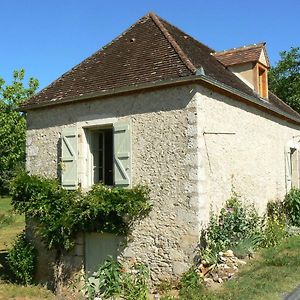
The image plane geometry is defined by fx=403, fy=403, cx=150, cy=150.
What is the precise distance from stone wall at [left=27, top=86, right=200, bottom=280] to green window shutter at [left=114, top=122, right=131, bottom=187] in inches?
4.7

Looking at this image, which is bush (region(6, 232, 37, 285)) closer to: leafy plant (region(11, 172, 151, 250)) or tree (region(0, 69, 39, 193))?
leafy plant (region(11, 172, 151, 250))

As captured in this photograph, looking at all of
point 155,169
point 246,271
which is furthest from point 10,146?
point 246,271

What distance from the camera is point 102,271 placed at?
6.32m

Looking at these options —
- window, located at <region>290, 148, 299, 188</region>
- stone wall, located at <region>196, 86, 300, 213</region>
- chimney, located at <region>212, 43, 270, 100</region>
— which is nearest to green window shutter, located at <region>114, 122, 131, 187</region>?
stone wall, located at <region>196, 86, 300, 213</region>

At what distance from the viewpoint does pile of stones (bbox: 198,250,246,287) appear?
6.70m

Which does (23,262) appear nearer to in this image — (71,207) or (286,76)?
(71,207)

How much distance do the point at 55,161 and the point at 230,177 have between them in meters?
4.04

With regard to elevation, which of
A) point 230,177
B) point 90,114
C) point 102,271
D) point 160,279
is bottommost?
point 160,279

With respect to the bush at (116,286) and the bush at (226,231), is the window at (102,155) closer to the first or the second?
the bush at (226,231)

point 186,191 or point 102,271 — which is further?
point 186,191

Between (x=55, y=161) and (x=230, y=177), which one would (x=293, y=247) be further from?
(x=55, y=161)

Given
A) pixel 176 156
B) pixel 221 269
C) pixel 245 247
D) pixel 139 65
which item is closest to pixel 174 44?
pixel 139 65

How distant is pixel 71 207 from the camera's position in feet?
27.8

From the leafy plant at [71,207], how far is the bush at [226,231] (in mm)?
1303
